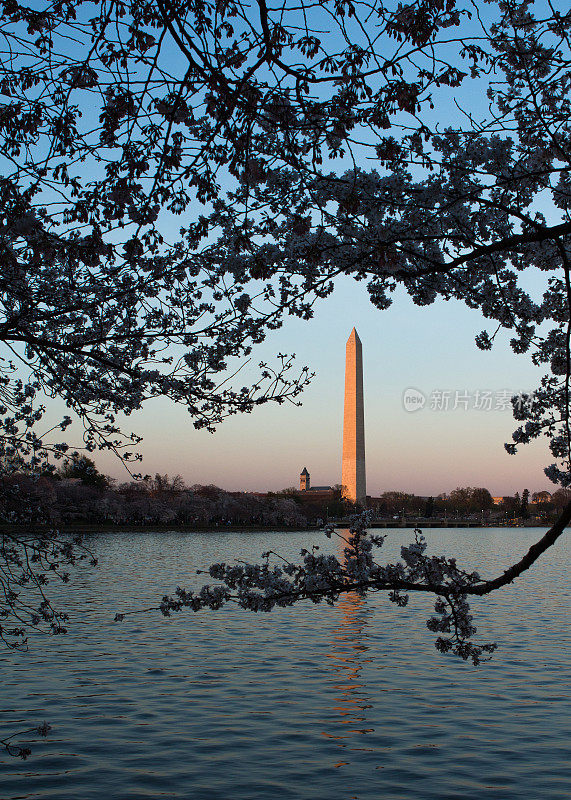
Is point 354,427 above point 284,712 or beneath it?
above

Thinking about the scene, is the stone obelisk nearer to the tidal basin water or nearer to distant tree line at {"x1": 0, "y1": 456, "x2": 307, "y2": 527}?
distant tree line at {"x1": 0, "y1": 456, "x2": 307, "y2": 527}

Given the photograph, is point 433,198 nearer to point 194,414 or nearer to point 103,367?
point 194,414

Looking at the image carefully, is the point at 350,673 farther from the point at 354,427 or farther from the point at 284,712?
the point at 354,427

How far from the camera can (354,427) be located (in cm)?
7631

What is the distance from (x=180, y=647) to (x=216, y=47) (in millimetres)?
13918

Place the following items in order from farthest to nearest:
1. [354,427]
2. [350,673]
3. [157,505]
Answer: [157,505]
[354,427]
[350,673]

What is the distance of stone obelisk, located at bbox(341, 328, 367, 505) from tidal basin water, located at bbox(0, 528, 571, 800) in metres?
52.5

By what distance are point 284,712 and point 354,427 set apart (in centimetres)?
6497

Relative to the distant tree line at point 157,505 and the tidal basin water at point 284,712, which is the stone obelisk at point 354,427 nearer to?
the distant tree line at point 157,505

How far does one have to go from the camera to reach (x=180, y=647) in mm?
16875

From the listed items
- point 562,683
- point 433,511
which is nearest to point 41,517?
point 562,683

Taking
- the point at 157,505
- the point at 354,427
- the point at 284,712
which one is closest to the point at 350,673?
the point at 284,712

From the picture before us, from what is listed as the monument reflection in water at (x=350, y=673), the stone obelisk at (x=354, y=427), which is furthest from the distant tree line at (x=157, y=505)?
the monument reflection in water at (x=350, y=673)

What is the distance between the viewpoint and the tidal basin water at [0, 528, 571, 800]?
8.91 metres
